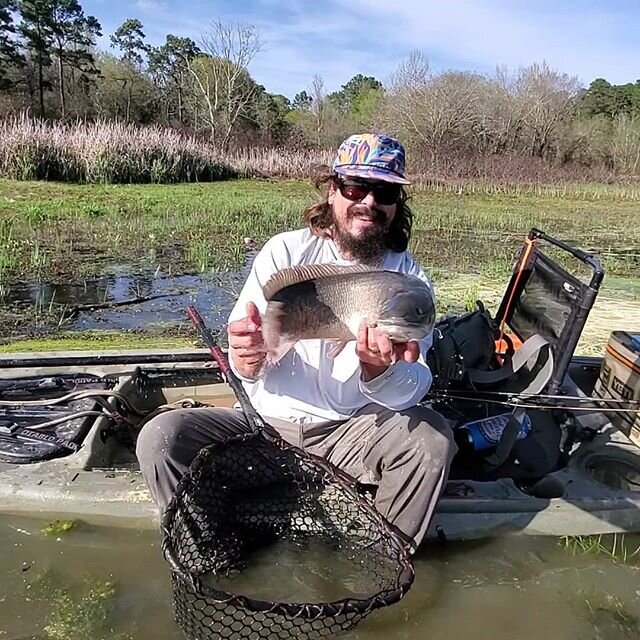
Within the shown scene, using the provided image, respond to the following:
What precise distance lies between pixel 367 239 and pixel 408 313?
2.74 feet

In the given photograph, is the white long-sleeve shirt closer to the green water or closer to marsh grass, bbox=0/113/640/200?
the green water

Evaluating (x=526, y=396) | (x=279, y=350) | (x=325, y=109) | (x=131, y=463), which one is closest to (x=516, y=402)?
(x=526, y=396)

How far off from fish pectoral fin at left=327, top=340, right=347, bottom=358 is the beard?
46cm

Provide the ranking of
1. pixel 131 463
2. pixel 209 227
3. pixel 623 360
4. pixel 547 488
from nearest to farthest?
pixel 547 488, pixel 131 463, pixel 623 360, pixel 209 227


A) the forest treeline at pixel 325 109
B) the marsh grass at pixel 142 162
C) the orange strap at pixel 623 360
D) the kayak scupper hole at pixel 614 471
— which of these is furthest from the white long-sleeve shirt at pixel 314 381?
the forest treeline at pixel 325 109

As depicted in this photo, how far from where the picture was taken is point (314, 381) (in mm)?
2861

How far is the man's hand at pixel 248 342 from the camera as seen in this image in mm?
2484

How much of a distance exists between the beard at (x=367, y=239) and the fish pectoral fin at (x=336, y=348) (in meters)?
0.46

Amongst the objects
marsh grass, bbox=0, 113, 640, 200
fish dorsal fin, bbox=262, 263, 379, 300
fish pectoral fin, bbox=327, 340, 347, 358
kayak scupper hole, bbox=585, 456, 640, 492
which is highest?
fish dorsal fin, bbox=262, 263, 379, 300

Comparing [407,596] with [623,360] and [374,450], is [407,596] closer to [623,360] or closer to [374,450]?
[374,450]

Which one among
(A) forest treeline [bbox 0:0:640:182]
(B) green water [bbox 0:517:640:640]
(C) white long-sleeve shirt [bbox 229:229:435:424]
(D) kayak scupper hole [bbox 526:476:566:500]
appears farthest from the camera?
(A) forest treeline [bbox 0:0:640:182]

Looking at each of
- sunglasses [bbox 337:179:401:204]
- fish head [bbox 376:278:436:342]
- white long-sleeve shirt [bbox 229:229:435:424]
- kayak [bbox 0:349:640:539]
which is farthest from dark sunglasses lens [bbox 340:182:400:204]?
kayak [bbox 0:349:640:539]

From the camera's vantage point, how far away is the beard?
302 cm

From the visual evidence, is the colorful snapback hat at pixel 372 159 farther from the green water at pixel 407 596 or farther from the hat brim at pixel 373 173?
the green water at pixel 407 596
